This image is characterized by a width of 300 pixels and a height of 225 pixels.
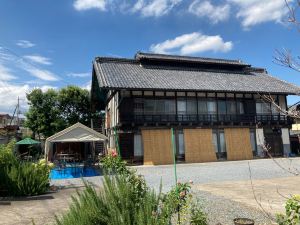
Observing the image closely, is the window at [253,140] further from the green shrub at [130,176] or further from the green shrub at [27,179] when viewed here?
the green shrub at [130,176]

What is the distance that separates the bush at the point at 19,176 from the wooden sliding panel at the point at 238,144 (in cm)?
1608

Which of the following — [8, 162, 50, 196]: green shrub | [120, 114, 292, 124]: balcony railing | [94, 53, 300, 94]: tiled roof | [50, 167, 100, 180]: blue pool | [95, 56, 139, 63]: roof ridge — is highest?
[95, 56, 139, 63]: roof ridge

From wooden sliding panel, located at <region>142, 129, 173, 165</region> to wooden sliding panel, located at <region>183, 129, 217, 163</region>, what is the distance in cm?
145

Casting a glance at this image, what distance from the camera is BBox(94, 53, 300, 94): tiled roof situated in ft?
69.4

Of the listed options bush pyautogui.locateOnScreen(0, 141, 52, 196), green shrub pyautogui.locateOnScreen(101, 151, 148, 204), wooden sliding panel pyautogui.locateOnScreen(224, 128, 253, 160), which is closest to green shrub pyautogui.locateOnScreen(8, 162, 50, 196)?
bush pyautogui.locateOnScreen(0, 141, 52, 196)

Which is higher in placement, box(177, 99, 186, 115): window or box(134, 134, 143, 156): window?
box(177, 99, 186, 115): window

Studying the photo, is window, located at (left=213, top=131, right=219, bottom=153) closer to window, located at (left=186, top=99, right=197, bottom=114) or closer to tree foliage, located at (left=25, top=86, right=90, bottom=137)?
window, located at (left=186, top=99, right=197, bottom=114)

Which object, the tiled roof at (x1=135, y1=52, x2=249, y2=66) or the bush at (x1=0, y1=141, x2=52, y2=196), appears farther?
the tiled roof at (x1=135, y1=52, x2=249, y2=66)

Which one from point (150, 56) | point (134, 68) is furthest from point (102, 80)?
point (150, 56)

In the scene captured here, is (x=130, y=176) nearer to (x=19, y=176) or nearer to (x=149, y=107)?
(x=19, y=176)

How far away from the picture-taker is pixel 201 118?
22453 millimetres

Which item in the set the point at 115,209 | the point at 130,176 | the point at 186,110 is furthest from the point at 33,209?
the point at 186,110

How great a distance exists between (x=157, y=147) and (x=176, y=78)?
20.2 feet

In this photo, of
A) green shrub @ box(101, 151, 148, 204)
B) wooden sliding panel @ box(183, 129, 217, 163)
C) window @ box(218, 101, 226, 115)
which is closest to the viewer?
green shrub @ box(101, 151, 148, 204)
